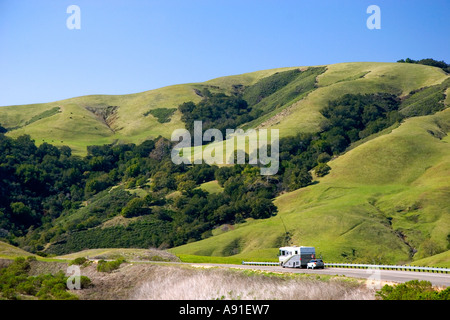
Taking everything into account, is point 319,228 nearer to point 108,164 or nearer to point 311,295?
point 311,295

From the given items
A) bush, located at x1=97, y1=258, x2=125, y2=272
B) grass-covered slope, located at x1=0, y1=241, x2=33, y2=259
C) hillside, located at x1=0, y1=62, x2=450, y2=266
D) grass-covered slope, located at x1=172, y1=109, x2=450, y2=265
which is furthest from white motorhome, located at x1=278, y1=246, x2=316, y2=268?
grass-covered slope, located at x1=0, y1=241, x2=33, y2=259

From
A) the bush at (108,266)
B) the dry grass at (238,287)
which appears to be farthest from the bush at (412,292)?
the bush at (108,266)

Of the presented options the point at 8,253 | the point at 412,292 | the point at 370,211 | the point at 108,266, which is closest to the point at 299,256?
the point at 108,266

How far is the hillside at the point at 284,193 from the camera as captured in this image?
95.0 m

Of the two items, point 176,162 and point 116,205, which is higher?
point 176,162

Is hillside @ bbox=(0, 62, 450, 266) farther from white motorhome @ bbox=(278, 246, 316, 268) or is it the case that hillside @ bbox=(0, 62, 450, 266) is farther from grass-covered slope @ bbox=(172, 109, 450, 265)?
white motorhome @ bbox=(278, 246, 316, 268)

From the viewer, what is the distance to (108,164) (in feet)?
616

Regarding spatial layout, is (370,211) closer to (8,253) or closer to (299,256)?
(299,256)

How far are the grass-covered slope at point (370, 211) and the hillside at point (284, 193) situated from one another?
29 centimetres

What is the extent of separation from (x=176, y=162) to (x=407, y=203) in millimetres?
86597

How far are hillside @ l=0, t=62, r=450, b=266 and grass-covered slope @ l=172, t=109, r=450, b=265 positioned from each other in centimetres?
29

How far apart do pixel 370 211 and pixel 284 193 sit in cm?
3391
